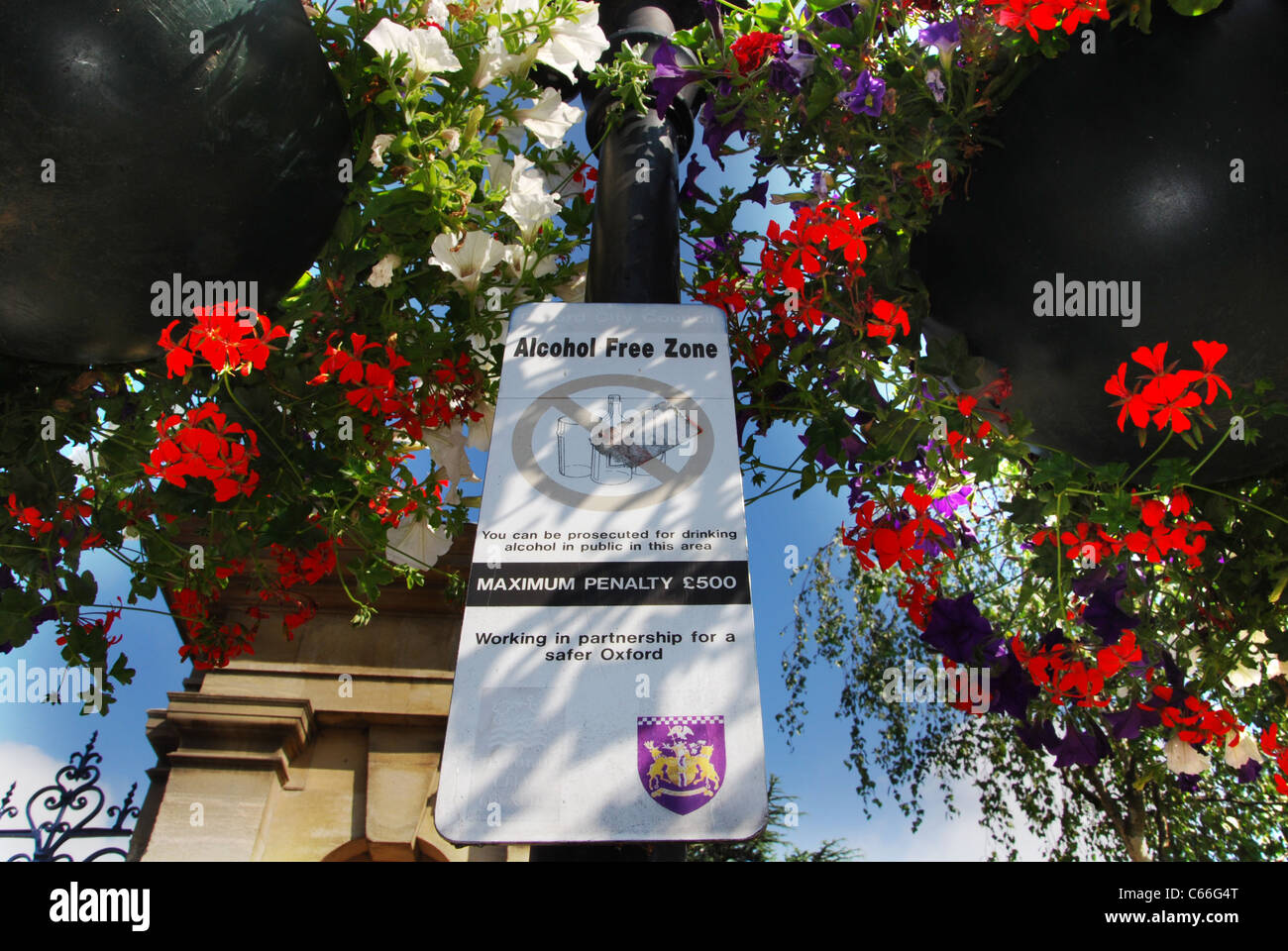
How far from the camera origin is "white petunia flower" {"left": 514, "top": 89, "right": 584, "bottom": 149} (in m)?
1.53

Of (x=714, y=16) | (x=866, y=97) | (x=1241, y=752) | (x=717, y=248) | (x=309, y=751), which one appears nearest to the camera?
(x=866, y=97)

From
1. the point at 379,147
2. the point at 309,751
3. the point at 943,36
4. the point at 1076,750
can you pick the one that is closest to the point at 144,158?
the point at 379,147

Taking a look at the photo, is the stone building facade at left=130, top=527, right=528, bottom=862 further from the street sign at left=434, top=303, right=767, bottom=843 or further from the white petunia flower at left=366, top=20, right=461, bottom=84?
the street sign at left=434, top=303, right=767, bottom=843

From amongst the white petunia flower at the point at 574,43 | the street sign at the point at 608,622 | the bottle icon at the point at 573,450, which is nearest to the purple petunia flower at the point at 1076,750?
the street sign at the point at 608,622

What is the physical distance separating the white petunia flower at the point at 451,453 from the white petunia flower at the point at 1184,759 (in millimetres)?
1410

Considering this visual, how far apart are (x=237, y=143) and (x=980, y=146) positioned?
1205mm

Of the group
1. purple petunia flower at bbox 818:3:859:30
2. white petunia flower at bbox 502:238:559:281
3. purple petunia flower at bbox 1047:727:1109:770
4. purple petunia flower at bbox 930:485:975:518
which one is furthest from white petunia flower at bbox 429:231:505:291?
purple petunia flower at bbox 1047:727:1109:770

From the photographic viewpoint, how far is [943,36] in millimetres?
1389

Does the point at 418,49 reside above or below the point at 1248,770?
above

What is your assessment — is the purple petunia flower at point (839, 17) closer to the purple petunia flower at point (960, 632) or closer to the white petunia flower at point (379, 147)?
the white petunia flower at point (379, 147)

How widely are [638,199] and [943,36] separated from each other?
0.60 m

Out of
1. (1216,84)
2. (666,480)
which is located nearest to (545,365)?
(666,480)

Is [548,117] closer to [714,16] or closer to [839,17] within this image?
[714,16]

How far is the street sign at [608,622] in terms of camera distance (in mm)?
786
